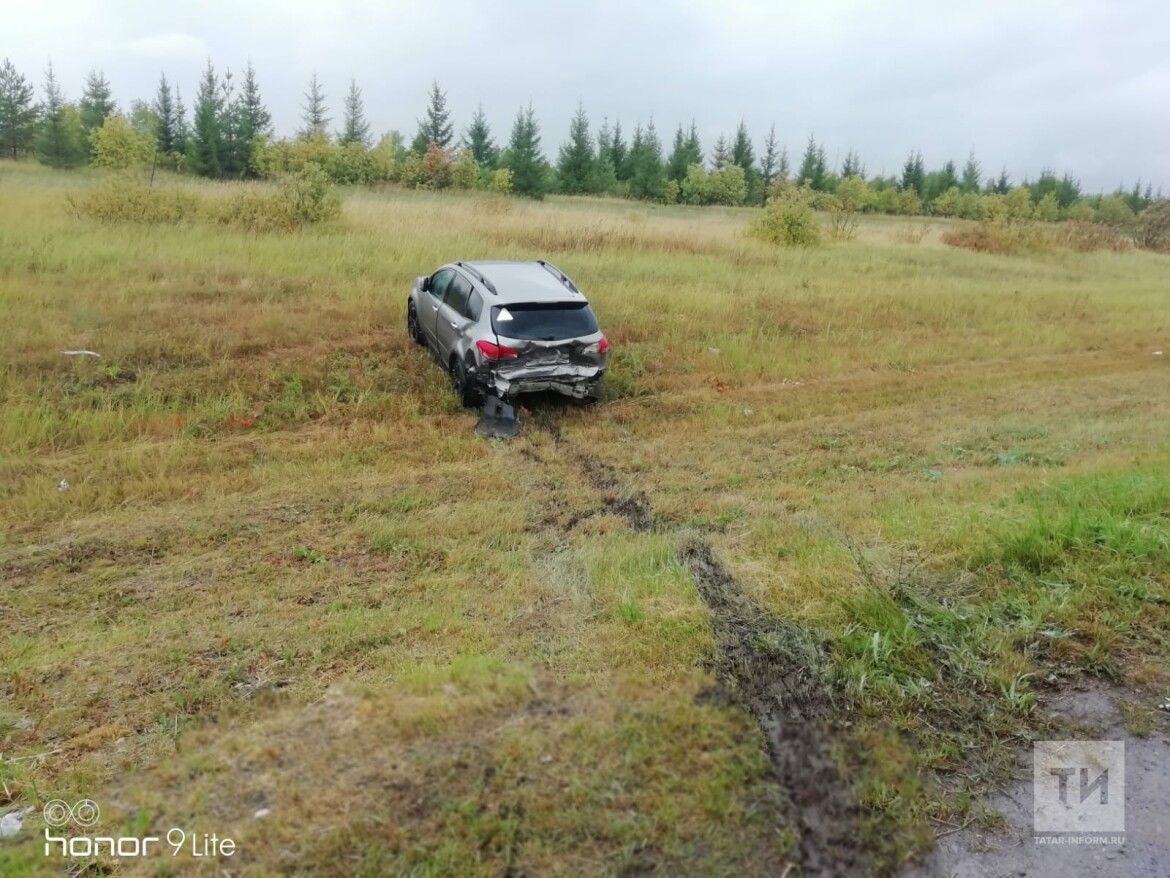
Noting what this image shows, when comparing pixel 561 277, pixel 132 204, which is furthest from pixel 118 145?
pixel 561 277

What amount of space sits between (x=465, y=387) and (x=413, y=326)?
8.45 feet

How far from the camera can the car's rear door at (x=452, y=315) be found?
9.59m

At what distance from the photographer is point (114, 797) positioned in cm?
316

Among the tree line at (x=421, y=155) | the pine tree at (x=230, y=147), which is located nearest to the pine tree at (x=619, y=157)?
the tree line at (x=421, y=155)

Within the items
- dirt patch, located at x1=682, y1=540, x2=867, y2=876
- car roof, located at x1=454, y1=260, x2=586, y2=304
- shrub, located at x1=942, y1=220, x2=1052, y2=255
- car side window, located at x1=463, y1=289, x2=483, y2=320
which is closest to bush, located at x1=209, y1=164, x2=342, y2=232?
car roof, located at x1=454, y1=260, x2=586, y2=304

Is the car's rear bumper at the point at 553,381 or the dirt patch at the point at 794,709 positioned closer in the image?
the dirt patch at the point at 794,709

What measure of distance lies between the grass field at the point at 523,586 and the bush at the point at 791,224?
40.6 feet

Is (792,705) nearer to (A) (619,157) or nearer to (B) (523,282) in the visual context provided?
(B) (523,282)

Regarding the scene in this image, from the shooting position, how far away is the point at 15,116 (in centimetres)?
4453

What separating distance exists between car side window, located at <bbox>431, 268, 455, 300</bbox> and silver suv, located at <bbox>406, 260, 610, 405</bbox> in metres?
0.35

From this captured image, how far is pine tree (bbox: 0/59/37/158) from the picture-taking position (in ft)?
144

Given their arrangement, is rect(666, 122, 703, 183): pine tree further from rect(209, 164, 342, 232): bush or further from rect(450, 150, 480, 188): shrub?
rect(209, 164, 342, 232): bush

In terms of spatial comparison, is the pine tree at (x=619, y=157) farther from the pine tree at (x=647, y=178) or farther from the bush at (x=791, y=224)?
the bush at (x=791, y=224)

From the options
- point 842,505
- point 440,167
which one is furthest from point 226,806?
point 440,167
